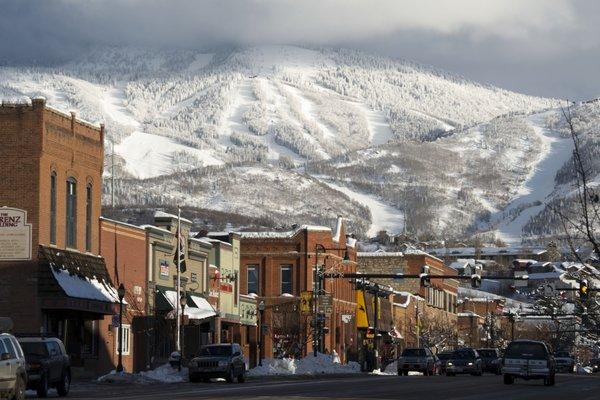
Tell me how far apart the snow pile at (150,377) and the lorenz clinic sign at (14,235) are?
25.2 ft

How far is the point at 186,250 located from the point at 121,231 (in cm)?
1003

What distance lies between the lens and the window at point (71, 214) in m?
75.3

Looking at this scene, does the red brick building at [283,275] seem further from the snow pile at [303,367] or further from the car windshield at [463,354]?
the car windshield at [463,354]

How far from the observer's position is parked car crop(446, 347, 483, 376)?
293 feet

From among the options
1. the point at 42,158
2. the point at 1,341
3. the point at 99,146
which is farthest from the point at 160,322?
the point at 1,341

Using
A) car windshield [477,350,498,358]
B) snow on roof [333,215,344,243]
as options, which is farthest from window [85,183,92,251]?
snow on roof [333,215,344,243]

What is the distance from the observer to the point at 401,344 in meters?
154

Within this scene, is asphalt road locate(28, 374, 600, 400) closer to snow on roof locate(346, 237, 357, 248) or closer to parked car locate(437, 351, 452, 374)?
parked car locate(437, 351, 452, 374)

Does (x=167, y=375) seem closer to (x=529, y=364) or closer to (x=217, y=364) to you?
(x=217, y=364)

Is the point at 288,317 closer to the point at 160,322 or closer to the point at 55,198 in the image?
the point at 160,322

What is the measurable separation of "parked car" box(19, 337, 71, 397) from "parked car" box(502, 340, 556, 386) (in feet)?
83.1

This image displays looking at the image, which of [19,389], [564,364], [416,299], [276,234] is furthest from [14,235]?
[416,299]

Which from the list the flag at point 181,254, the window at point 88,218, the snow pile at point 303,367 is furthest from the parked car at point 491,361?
the window at point 88,218

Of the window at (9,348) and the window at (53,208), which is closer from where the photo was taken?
the window at (9,348)
